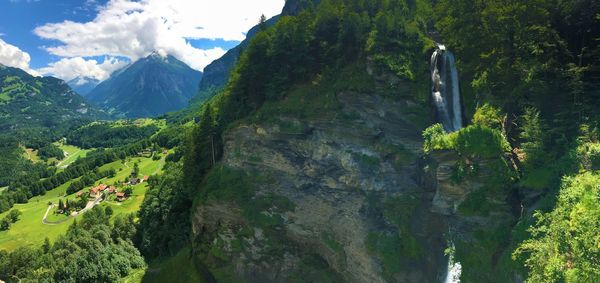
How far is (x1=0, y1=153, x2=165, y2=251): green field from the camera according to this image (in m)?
119

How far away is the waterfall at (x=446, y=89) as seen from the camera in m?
47.1

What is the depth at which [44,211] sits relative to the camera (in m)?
148

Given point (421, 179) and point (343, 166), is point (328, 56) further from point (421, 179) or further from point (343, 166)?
point (421, 179)

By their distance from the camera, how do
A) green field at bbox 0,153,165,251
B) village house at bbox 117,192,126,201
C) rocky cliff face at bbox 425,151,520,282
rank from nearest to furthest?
rocky cliff face at bbox 425,151,520,282
green field at bbox 0,153,165,251
village house at bbox 117,192,126,201

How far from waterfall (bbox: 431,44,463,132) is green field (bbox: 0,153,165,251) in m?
104

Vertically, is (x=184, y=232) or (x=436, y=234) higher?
(x=436, y=234)

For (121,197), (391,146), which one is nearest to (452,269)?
(391,146)

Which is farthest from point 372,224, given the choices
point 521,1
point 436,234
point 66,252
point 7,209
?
point 7,209

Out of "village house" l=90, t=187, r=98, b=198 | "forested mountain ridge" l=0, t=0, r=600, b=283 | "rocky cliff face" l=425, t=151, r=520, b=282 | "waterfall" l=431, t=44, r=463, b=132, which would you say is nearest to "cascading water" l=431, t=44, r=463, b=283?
"waterfall" l=431, t=44, r=463, b=132

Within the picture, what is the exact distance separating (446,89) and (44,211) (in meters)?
163

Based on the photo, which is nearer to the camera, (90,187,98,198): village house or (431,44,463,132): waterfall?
(431,44,463,132): waterfall

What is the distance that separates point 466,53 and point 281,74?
87.0ft

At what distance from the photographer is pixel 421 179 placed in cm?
4344

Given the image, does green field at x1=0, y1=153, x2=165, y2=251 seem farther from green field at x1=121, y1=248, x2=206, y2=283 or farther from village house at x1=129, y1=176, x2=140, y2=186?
green field at x1=121, y1=248, x2=206, y2=283
